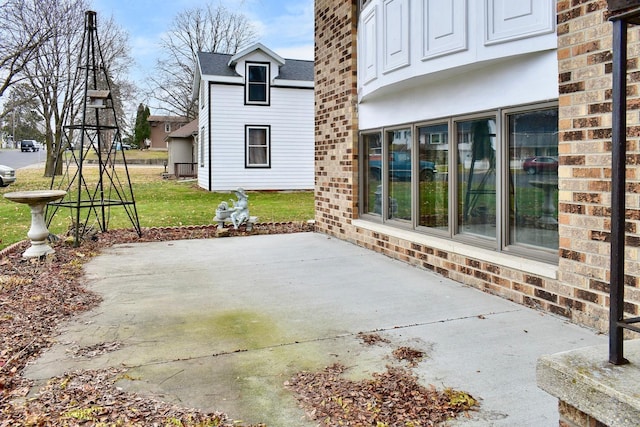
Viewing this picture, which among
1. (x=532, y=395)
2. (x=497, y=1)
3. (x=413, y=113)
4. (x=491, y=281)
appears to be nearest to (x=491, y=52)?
(x=497, y=1)

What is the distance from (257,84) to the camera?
20.2 meters

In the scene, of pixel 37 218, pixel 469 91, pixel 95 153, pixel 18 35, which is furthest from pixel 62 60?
pixel 469 91

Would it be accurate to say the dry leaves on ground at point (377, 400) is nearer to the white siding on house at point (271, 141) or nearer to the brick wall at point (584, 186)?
the brick wall at point (584, 186)

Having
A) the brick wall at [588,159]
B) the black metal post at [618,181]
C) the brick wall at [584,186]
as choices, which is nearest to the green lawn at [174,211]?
the brick wall at [584,186]

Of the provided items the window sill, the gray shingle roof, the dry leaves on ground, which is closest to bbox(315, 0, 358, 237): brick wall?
the window sill

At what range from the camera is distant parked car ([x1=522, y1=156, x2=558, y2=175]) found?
4312mm

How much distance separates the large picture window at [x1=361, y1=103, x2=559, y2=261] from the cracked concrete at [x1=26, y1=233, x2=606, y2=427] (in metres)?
0.67

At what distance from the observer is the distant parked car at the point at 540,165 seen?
14.1 ft

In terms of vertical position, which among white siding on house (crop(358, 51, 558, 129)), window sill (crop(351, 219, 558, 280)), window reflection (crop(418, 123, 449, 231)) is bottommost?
window sill (crop(351, 219, 558, 280))

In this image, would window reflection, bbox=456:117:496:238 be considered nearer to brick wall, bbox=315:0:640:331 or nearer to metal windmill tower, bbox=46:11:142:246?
brick wall, bbox=315:0:640:331

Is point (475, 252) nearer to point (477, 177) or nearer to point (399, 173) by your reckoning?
point (477, 177)

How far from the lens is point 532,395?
271cm

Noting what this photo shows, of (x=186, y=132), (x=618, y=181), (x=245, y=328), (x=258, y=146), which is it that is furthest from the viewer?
(x=186, y=132)

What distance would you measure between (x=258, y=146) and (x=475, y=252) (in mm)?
16119
